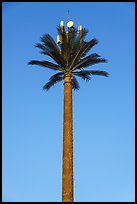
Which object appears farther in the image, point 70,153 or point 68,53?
point 68,53

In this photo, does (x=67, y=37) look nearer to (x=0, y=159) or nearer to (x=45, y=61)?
(x=45, y=61)

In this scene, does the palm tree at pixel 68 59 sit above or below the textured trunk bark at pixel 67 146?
above

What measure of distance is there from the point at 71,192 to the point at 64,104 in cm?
430

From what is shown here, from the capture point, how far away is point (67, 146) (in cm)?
2127

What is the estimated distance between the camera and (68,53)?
22.5 m

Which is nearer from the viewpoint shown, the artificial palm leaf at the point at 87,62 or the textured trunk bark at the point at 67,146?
the textured trunk bark at the point at 67,146

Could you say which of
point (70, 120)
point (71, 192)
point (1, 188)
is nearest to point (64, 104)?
point (70, 120)

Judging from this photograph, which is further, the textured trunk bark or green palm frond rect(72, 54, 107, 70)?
green palm frond rect(72, 54, 107, 70)

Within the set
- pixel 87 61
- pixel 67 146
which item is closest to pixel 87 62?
pixel 87 61

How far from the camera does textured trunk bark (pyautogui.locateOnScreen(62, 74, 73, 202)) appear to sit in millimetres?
Result: 20312

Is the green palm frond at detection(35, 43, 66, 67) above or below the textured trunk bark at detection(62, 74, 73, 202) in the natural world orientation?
above

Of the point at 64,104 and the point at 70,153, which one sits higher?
the point at 64,104

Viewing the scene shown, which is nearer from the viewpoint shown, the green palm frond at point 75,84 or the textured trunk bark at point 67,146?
the textured trunk bark at point 67,146

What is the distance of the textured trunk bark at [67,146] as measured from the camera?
20312mm
